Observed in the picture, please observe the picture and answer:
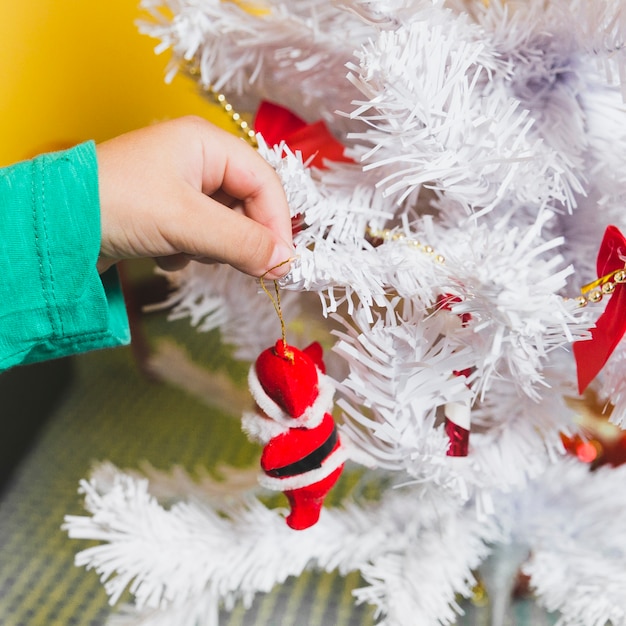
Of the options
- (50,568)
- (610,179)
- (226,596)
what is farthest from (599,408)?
(50,568)

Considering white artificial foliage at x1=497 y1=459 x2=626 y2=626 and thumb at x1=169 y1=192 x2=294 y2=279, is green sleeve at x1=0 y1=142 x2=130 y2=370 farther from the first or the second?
white artificial foliage at x1=497 y1=459 x2=626 y2=626

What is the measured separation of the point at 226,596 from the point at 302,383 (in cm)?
28

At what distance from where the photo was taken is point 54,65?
605 millimetres

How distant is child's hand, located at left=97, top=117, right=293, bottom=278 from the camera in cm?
34

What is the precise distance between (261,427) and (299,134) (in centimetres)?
22

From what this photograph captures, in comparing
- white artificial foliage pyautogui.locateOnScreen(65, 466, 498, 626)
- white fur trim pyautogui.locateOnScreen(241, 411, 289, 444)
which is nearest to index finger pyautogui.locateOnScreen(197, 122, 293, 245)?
white fur trim pyautogui.locateOnScreen(241, 411, 289, 444)

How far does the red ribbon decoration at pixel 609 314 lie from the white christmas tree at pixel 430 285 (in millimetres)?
11

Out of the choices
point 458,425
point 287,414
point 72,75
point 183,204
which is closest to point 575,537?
point 458,425

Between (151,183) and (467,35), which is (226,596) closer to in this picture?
(151,183)

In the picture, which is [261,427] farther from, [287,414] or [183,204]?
[183,204]

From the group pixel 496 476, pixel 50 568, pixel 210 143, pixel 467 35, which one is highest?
pixel 467 35

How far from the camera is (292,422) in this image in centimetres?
36

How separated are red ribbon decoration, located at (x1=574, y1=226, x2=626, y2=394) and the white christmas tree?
0.03 feet

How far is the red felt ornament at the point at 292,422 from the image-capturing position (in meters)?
0.35
